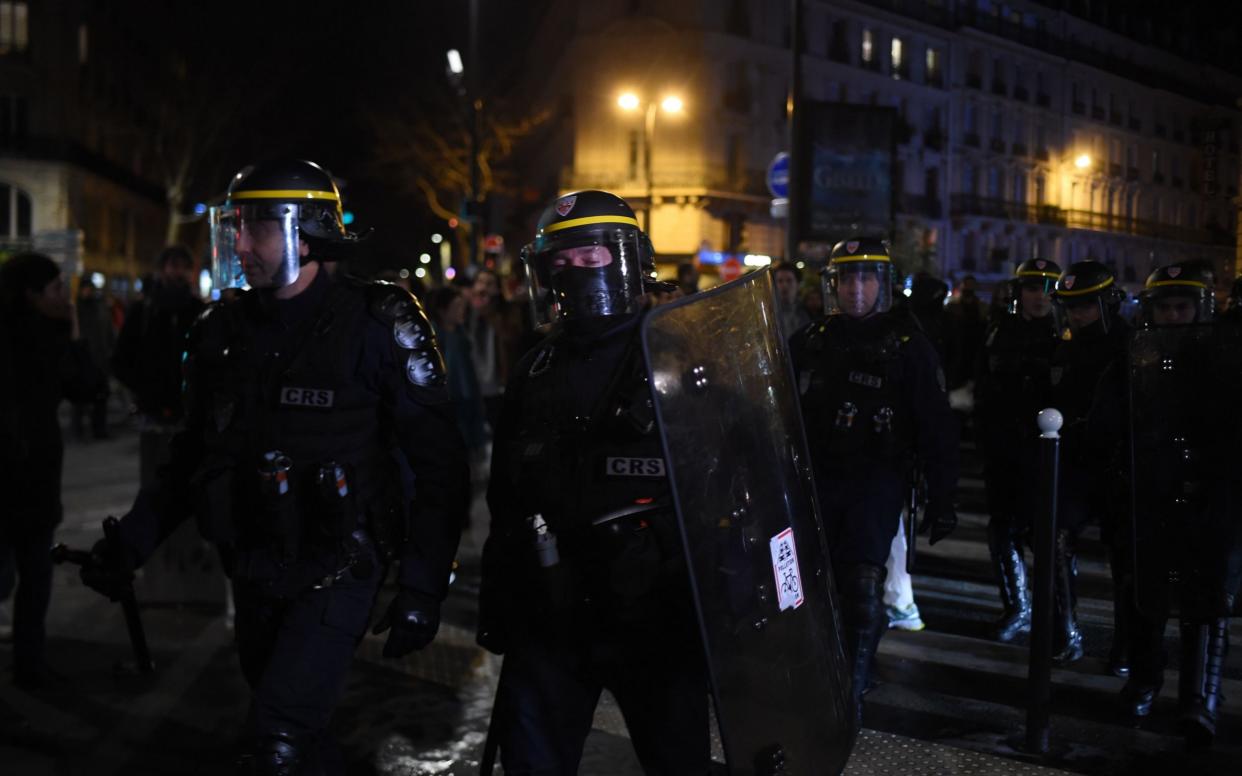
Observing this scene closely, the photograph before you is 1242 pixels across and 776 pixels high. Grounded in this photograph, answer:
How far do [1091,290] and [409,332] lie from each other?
3.71 metres

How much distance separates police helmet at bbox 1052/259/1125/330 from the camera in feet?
19.2

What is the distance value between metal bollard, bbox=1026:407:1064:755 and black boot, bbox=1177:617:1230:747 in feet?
1.83

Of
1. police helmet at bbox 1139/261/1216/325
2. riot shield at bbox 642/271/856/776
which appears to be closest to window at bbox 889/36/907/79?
police helmet at bbox 1139/261/1216/325

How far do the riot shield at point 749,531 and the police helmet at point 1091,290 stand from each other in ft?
11.5

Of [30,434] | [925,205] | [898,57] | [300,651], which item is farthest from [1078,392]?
[925,205]

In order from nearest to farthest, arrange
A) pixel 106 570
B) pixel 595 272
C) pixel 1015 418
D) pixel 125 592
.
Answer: pixel 595 272 → pixel 106 570 → pixel 125 592 → pixel 1015 418

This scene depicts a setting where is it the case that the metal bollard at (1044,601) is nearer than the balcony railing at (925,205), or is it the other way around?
the metal bollard at (1044,601)

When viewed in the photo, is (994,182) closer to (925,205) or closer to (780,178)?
(925,205)

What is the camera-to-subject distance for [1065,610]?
237 inches

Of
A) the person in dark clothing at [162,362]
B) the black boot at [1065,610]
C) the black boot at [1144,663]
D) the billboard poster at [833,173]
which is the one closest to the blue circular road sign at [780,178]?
the billboard poster at [833,173]

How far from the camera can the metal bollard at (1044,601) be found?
4.57 metres

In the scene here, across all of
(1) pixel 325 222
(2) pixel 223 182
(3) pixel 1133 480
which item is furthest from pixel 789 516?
(2) pixel 223 182

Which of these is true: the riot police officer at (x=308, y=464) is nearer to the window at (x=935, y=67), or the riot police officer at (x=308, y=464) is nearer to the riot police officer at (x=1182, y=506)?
the riot police officer at (x=1182, y=506)

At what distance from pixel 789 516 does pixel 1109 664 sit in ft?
12.5
